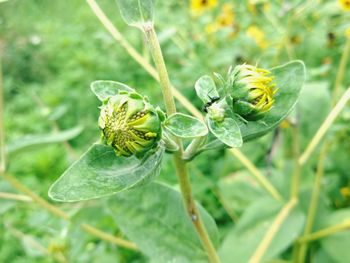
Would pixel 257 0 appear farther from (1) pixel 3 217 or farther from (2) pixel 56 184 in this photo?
(1) pixel 3 217

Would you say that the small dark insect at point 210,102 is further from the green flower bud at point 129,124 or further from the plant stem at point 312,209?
the plant stem at point 312,209

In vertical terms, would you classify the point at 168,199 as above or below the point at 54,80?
above

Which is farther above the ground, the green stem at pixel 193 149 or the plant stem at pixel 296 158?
the green stem at pixel 193 149

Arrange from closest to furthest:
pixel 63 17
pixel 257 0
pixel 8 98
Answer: pixel 257 0 → pixel 8 98 → pixel 63 17

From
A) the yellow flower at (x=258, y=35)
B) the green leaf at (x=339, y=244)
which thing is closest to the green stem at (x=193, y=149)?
the green leaf at (x=339, y=244)

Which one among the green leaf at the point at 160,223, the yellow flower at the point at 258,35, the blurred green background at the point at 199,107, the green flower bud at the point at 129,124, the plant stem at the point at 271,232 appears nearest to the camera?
the green flower bud at the point at 129,124

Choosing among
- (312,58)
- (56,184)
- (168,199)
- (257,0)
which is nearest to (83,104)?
(312,58)

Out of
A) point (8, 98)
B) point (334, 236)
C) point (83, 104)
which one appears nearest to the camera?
point (334, 236)

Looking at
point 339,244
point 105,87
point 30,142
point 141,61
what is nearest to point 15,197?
point 30,142
